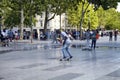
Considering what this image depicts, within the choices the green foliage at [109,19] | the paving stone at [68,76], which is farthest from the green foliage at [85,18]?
the paving stone at [68,76]

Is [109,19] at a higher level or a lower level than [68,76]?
higher

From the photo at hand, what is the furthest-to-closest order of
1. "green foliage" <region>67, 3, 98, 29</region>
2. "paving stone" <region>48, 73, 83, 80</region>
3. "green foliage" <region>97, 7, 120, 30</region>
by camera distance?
"green foliage" <region>97, 7, 120, 30</region>, "green foliage" <region>67, 3, 98, 29</region>, "paving stone" <region>48, 73, 83, 80</region>

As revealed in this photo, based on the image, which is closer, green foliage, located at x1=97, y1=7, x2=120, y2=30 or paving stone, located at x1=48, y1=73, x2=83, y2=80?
paving stone, located at x1=48, y1=73, x2=83, y2=80

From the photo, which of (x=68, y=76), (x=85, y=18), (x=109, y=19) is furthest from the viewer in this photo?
(x=109, y=19)

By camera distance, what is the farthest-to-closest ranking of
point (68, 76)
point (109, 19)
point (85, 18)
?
1. point (109, 19)
2. point (85, 18)
3. point (68, 76)

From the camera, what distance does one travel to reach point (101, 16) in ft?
410

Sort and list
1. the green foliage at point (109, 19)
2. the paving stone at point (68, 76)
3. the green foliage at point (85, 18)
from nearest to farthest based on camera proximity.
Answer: the paving stone at point (68, 76), the green foliage at point (85, 18), the green foliage at point (109, 19)

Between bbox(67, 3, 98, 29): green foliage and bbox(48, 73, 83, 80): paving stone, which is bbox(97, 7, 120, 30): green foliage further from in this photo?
bbox(48, 73, 83, 80): paving stone

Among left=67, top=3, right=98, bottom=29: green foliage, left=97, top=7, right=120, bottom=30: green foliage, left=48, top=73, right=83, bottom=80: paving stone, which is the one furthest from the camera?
left=97, top=7, right=120, bottom=30: green foliage

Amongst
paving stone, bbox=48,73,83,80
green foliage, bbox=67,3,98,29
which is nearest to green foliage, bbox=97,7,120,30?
green foliage, bbox=67,3,98,29

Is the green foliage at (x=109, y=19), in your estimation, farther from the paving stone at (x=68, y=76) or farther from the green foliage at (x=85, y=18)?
the paving stone at (x=68, y=76)

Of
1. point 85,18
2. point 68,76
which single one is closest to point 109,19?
point 85,18

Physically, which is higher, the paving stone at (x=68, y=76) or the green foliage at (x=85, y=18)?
the green foliage at (x=85, y=18)

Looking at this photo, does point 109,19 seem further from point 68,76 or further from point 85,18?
point 68,76
